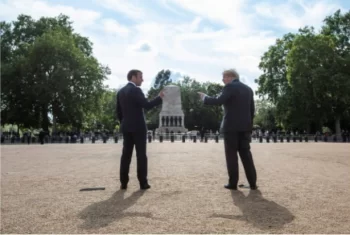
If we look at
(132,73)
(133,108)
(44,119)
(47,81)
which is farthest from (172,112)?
(133,108)

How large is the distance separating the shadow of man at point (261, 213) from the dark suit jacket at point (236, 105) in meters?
1.52

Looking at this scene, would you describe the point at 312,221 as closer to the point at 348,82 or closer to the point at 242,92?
the point at 242,92

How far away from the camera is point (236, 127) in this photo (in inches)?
307

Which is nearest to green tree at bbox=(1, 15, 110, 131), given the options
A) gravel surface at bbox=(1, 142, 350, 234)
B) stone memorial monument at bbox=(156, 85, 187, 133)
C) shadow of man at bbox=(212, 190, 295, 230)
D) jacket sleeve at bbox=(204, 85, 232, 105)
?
stone memorial monument at bbox=(156, 85, 187, 133)

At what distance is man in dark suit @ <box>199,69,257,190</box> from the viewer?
7777 millimetres

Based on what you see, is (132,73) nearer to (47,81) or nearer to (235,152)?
(235,152)

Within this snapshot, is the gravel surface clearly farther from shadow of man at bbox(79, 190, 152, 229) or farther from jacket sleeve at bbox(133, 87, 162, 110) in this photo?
jacket sleeve at bbox(133, 87, 162, 110)

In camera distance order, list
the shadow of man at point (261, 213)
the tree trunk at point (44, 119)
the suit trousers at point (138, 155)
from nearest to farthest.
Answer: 1. the shadow of man at point (261, 213)
2. the suit trousers at point (138, 155)
3. the tree trunk at point (44, 119)

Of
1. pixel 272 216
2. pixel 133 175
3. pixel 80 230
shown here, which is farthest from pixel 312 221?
pixel 133 175

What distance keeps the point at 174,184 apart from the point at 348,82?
49.9 metres

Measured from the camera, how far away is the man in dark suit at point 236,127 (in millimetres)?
7777

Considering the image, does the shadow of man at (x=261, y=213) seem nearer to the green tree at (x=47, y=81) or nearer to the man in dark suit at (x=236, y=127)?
the man in dark suit at (x=236, y=127)

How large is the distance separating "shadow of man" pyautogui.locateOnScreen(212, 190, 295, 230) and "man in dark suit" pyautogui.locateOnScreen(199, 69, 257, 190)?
3.52ft

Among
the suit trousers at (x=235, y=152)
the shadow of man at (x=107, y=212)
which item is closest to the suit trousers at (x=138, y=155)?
the shadow of man at (x=107, y=212)
